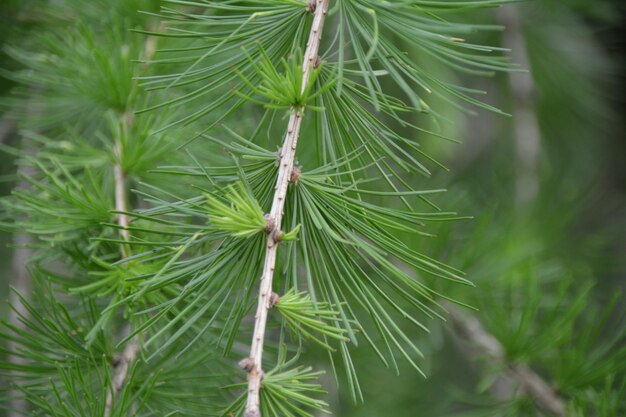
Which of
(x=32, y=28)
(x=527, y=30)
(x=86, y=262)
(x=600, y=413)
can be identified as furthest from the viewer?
(x=527, y=30)

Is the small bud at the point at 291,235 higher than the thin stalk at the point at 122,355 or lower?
higher

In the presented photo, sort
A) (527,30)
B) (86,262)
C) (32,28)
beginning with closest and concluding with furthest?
(86,262)
(32,28)
(527,30)

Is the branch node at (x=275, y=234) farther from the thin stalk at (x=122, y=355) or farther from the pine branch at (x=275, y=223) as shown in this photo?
the thin stalk at (x=122, y=355)

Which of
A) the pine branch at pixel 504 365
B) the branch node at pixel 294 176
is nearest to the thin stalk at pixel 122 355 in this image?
the branch node at pixel 294 176

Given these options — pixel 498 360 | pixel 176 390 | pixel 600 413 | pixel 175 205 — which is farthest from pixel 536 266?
pixel 175 205

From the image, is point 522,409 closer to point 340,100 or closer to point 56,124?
point 340,100

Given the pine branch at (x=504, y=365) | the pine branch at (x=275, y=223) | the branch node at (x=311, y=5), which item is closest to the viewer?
the pine branch at (x=275, y=223)
